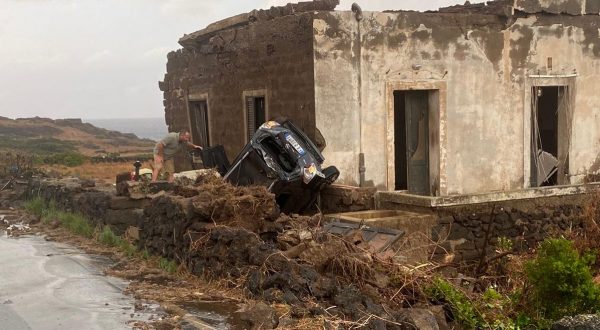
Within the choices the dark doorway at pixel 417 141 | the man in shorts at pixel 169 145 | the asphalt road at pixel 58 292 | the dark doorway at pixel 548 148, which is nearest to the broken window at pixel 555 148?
the dark doorway at pixel 548 148

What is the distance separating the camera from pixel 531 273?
8.62 m

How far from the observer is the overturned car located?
1179cm

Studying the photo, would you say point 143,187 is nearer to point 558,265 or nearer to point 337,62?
point 337,62

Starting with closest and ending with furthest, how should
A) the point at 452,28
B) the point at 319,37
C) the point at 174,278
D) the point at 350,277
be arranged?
the point at 350,277, the point at 174,278, the point at 319,37, the point at 452,28

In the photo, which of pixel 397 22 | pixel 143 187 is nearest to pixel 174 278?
pixel 143 187

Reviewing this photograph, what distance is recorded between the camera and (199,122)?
17.1 m

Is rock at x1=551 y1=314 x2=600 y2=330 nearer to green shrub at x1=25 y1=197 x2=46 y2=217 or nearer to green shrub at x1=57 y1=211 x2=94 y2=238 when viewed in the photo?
green shrub at x1=57 y1=211 x2=94 y2=238

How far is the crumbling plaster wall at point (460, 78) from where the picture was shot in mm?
12602

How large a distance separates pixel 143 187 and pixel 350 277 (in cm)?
640

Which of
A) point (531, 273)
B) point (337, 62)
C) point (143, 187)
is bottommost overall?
point (531, 273)

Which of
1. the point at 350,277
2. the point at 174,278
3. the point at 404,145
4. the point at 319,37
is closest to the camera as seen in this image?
the point at 350,277

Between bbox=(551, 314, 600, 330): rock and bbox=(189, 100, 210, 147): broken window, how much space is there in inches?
403

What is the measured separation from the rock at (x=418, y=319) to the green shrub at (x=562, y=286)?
2.33m

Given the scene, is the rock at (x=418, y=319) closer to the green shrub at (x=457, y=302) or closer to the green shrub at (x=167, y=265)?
the green shrub at (x=457, y=302)
